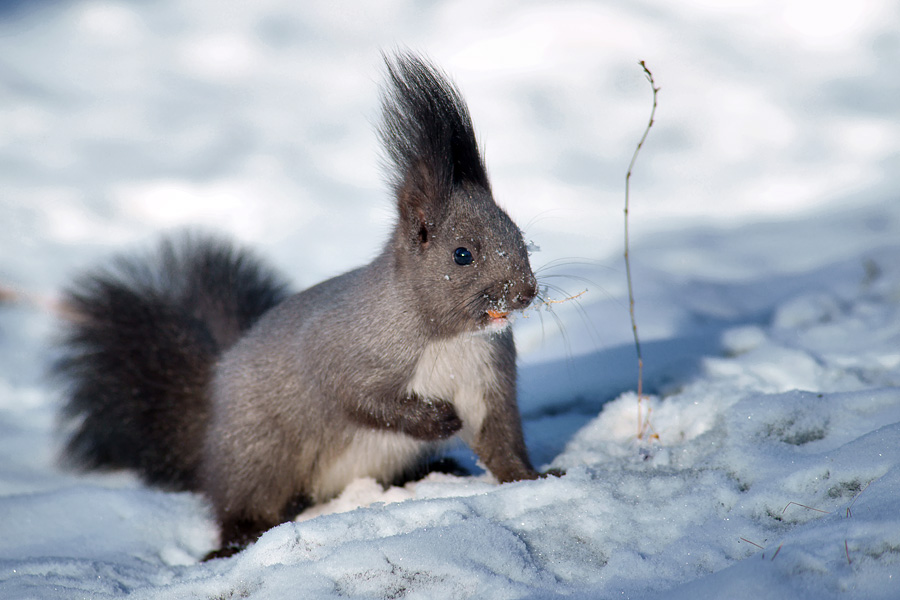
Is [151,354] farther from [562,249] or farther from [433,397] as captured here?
[562,249]

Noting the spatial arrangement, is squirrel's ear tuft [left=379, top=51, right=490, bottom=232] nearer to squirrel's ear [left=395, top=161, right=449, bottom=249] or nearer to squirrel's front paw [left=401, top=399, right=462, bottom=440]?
squirrel's ear [left=395, top=161, right=449, bottom=249]

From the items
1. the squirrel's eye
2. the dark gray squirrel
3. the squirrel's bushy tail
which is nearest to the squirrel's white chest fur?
the dark gray squirrel

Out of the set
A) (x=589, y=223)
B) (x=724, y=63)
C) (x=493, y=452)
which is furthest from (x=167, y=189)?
(x=724, y=63)

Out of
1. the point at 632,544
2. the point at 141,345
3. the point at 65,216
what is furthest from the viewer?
the point at 65,216

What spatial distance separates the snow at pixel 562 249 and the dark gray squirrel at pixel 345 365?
0.15 metres

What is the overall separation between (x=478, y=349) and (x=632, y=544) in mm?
894

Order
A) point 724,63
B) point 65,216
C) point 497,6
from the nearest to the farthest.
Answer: point 65,216 < point 724,63 < point 497,6

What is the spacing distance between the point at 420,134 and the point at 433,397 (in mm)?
851

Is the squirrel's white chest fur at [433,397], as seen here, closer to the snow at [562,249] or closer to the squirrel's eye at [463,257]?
the snow at [562,249]

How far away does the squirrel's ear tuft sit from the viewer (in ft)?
7.82

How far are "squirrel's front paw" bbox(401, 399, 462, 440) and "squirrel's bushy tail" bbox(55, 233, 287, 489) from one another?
3.91 ft

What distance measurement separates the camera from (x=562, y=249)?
5730mm

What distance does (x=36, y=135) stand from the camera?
22.6 feet

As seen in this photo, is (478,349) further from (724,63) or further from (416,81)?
(724,63)
